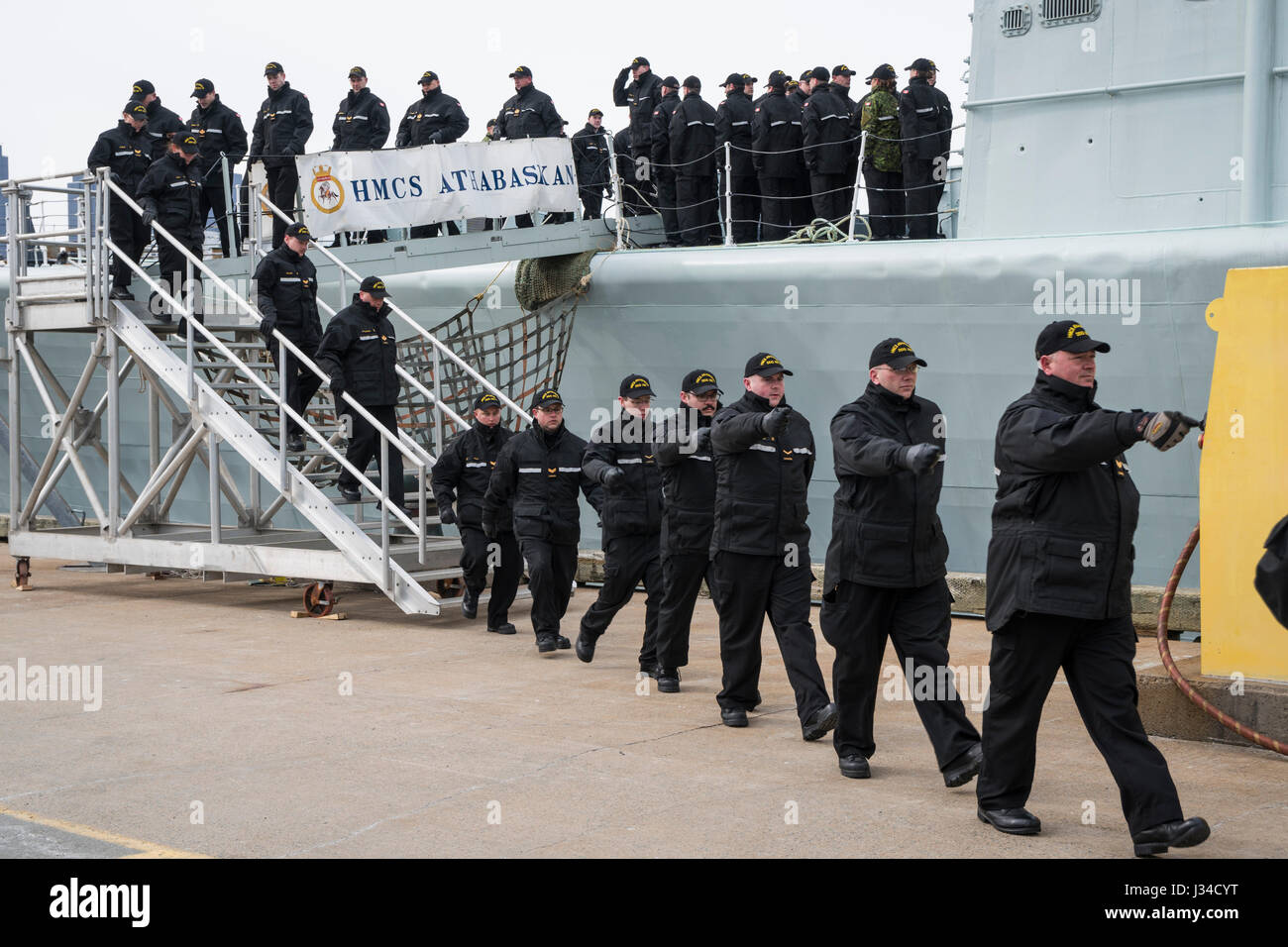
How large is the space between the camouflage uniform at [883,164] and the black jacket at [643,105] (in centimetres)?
231

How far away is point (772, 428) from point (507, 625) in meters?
4.31

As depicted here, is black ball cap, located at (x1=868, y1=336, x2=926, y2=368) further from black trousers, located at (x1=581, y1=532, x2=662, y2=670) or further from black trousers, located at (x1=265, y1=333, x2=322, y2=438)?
black trousers, located at (x1=265, y1=333, x2=322, y2=438)

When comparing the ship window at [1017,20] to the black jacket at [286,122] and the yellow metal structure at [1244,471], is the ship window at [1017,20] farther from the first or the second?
the black jacket at [286,122]

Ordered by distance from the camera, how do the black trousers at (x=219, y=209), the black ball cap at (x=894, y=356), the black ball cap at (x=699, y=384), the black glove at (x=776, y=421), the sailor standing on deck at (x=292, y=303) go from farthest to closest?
the black trousers at (x=219, y=209), the sailor standing on deck at (x=292, y=303), the black ball cap at (x=699, y=384), the black glove at (x=776, y=421), the black ball cap at (x=894, y=356)

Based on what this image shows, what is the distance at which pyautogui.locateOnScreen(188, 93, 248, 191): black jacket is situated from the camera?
1338 centimetres

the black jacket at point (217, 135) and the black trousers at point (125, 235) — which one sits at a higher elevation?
the black jacket at point (217, 135)

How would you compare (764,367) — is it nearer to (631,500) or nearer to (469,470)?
(631,500)

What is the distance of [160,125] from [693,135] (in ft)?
16.2

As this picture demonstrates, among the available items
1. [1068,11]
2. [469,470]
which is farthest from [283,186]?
[1068,11]

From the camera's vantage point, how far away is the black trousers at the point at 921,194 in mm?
10680

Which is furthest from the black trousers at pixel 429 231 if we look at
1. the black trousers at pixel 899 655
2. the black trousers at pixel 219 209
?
the black trousers at pixel 899 655

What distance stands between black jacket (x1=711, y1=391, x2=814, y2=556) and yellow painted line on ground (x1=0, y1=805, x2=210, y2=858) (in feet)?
9.05

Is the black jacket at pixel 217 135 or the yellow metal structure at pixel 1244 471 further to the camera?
the black jacket at pixel 217 135
